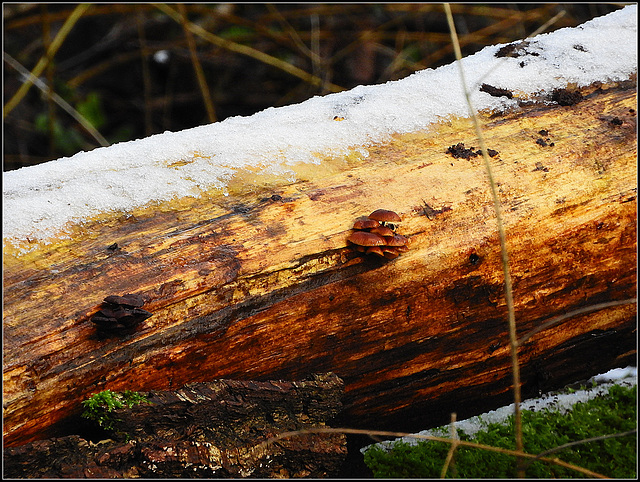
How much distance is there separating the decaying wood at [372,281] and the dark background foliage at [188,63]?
4.58 m

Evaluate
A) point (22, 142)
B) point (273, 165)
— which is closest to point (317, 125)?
point (273, 165)

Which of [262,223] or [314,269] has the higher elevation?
[262,223]

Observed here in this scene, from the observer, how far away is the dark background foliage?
6.43 m

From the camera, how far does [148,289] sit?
5.55 feet

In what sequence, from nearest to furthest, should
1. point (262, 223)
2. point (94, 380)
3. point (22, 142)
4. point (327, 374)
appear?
point (94, 380)
point (327, 374)
point (262, 223)
point (22, 142)

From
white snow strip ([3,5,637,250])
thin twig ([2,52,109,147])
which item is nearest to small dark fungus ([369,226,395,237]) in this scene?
white snow strip ([3,5,637,250])

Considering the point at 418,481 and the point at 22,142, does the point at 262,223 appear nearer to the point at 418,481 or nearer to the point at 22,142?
the point at 418,481

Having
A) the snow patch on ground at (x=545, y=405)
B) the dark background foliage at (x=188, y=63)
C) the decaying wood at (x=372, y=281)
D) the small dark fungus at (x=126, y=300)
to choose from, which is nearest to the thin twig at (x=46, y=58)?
the dark background foliage at (x=188, y=63)

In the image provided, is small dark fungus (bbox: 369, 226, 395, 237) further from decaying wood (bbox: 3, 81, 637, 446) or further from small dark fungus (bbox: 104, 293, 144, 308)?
small dark fungus (bbox: 104, 293, 144, 308)

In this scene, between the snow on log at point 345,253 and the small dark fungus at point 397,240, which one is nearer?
the snow on log at point 345,253

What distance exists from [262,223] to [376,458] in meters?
1.10

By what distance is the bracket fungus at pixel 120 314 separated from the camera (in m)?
1.59

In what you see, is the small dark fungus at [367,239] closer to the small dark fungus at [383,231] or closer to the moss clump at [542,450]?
the small dark fungus at [383,231]

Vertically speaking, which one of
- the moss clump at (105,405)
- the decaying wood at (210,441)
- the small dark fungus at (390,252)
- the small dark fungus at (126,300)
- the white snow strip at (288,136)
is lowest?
the decaying wood at (210,441)
